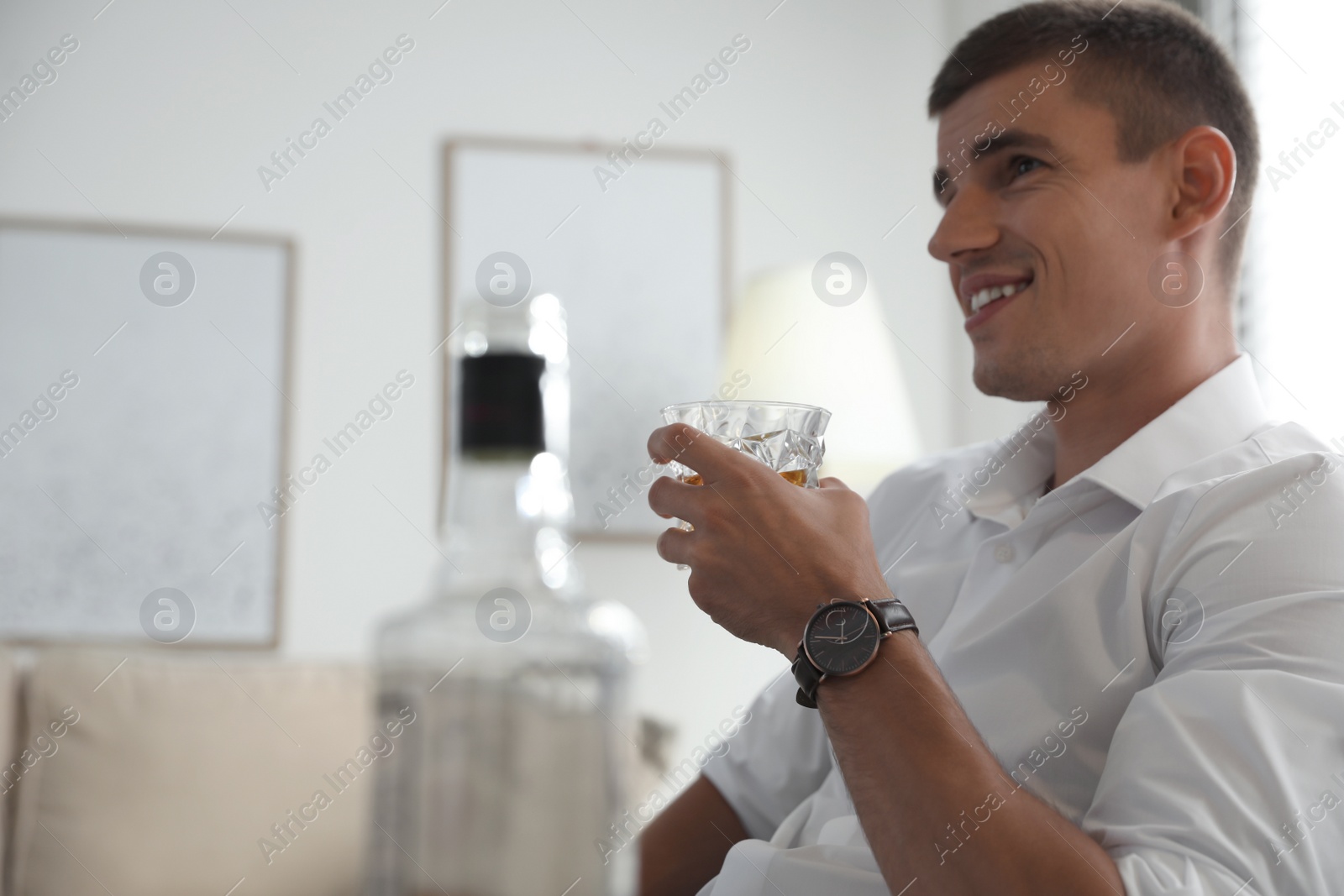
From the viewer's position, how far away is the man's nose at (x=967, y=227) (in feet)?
4.09

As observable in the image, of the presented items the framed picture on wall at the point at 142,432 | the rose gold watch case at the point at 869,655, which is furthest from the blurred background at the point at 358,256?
the rose gold watch case at the point at 869,655

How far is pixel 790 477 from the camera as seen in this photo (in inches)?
37.4

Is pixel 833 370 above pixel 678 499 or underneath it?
above

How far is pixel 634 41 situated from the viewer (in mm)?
2908

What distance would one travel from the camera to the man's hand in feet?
2.89

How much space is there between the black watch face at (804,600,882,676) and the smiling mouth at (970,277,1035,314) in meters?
0.51

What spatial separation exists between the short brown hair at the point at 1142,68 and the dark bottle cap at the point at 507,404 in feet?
3.31

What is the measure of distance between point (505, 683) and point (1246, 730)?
1.93 feet

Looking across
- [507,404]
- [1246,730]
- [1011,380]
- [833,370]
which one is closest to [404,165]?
[833,370]

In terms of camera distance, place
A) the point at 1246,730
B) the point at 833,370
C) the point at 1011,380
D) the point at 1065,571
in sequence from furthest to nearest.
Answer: the point at 833,370
the point at 1011,380
the point at 1065,571
the point at 1246,730

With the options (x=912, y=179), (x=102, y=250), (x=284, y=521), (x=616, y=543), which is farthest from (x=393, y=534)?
(x=912, y=179)

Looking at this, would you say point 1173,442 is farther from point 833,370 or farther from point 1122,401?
point 833,370

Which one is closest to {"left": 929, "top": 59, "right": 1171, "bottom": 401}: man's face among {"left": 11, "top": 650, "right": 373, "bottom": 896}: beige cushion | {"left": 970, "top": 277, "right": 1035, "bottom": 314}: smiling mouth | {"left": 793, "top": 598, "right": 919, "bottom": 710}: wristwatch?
{"left": 970, "top": 277, "right": 1035, "bottom": 314}: smiling mouth

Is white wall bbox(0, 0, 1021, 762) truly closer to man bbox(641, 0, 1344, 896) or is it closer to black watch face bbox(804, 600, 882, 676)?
man bbox(641, 0, 1344, 896)
